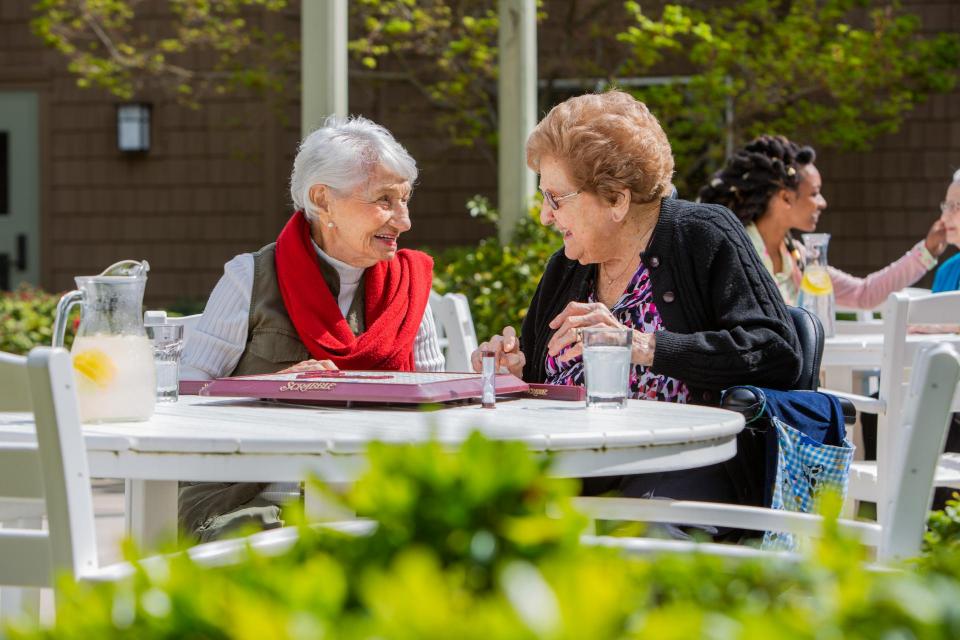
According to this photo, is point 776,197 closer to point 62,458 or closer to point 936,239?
point 936,239

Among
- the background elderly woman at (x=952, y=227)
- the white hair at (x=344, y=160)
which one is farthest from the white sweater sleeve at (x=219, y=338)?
the background elderly woman at (x=952, y=227)

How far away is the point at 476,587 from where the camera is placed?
2.60 ft

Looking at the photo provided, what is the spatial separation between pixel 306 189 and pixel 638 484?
1.24 m

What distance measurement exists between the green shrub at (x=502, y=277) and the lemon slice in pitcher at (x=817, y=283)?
1714 mm

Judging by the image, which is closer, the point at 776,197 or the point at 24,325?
the point at 776,197

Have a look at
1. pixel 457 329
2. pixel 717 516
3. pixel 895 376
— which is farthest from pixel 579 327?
pixel 895 376

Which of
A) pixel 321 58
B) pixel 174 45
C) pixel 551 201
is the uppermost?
pixel 174 45

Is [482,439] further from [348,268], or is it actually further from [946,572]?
[348,268]

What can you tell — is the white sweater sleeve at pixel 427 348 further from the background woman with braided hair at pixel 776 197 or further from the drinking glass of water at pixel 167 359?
the background woman with braided hair at pixel 776 197

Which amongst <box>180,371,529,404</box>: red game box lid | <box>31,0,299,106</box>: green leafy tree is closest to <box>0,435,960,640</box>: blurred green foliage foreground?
<box>180,371,529,404</box>: red game box lid

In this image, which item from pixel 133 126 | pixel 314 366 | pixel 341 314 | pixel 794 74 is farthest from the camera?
pixel 133 126

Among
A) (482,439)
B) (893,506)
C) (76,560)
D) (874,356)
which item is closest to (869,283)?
(874,356)

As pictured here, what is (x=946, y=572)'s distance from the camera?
99 cm

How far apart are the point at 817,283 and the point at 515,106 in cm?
267
